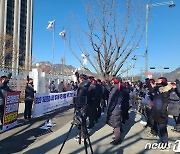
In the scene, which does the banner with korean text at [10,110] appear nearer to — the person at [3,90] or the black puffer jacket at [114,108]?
the person at [3,90]

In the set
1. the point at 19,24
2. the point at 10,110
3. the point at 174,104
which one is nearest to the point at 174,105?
the point at 174,104

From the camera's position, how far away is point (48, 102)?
497 inches

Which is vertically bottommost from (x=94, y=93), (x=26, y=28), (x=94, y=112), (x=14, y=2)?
(x=94, y=112)

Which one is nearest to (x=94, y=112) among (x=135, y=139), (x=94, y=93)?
(x=94, y=93)

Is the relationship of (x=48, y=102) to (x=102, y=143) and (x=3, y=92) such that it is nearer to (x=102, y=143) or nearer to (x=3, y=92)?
(x=3, y=92)

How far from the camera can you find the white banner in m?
11.2

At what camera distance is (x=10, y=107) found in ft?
27.4

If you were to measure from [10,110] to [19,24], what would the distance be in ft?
219

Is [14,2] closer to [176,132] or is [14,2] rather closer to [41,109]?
[41,109]

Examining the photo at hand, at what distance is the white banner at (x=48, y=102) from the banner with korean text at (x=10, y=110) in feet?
7.15

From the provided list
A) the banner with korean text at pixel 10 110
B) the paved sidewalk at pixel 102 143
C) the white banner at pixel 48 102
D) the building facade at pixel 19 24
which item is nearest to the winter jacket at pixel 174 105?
the paved sidewalk at pixel 102 143

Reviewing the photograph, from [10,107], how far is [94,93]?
3.00m

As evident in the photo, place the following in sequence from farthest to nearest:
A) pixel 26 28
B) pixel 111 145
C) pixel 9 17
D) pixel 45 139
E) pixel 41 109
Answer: pixel 26 28 → pixel 9 17 → pixel 41 109 → pixel 45 139 → pixel 111 145

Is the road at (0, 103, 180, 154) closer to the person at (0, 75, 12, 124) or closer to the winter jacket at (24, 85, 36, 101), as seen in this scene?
the person at (0, 75, 12, 124)
